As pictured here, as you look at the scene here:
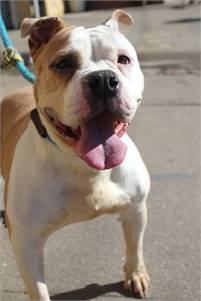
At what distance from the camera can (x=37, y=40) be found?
272 cm

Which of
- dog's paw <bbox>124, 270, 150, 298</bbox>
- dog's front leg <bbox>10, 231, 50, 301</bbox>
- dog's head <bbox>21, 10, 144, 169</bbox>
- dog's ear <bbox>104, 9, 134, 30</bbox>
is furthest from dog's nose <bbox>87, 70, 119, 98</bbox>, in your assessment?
dog's paw <bbox>124, 270, 150, 298</bbox>

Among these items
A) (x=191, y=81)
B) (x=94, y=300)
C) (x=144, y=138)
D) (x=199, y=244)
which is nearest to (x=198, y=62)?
(x=191, y=81)

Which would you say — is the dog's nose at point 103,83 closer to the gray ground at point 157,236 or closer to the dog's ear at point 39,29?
the dog's ear at point 39,29

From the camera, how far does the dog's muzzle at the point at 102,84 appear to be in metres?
2.24

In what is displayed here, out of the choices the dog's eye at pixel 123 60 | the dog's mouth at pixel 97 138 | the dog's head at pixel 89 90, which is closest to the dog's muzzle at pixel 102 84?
the dog's head at pixel 89 90

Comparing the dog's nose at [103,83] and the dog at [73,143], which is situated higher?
the dog's nose at [103,83]

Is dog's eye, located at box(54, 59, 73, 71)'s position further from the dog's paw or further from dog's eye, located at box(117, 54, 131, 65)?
the dog's paw

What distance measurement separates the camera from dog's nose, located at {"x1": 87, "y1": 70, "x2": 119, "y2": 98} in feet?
7.36

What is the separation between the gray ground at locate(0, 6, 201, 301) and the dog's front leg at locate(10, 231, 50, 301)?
403 mm

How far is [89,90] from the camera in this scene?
2.27 metres

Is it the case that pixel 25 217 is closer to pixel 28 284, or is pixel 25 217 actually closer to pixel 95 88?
pixel 28 284

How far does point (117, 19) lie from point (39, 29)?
449mm

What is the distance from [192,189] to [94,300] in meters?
1.39

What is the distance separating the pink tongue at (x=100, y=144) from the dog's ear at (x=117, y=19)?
564 millimetres
